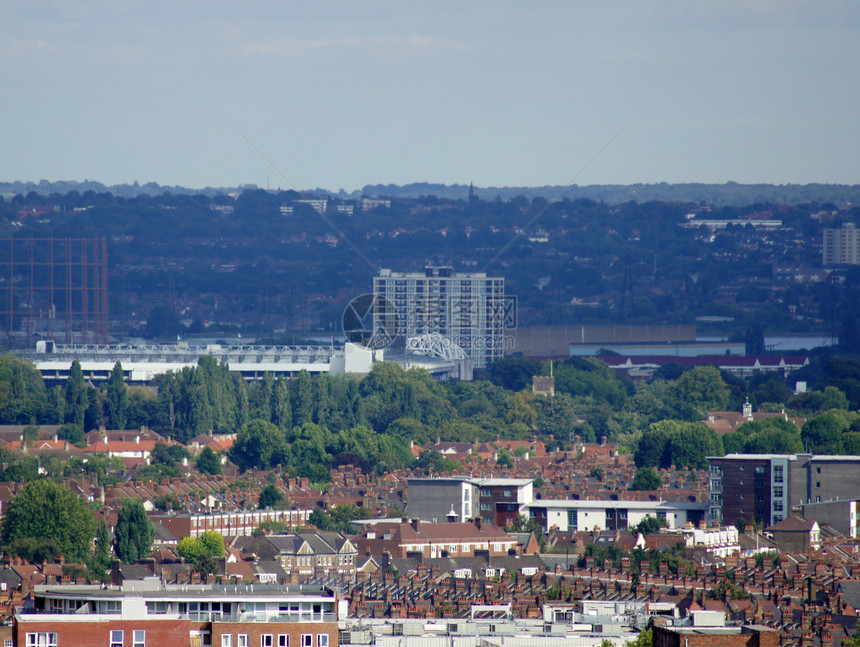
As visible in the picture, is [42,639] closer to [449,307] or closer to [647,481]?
[647,481]

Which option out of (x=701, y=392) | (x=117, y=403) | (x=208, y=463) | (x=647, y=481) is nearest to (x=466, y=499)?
(x=647, y=481)

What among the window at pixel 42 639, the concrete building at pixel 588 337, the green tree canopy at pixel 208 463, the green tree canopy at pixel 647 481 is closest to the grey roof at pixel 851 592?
the window at pixel 42 639

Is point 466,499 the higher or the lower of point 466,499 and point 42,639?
the lower

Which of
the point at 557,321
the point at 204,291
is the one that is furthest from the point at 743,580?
the point at 204,291

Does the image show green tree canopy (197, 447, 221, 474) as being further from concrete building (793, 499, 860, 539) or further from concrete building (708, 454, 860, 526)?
concrete building (793, 499, 860, 539)

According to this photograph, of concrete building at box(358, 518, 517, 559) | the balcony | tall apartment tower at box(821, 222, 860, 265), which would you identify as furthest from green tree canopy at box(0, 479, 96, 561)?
tall apartment tower at box(821, 222, 860, 265)
